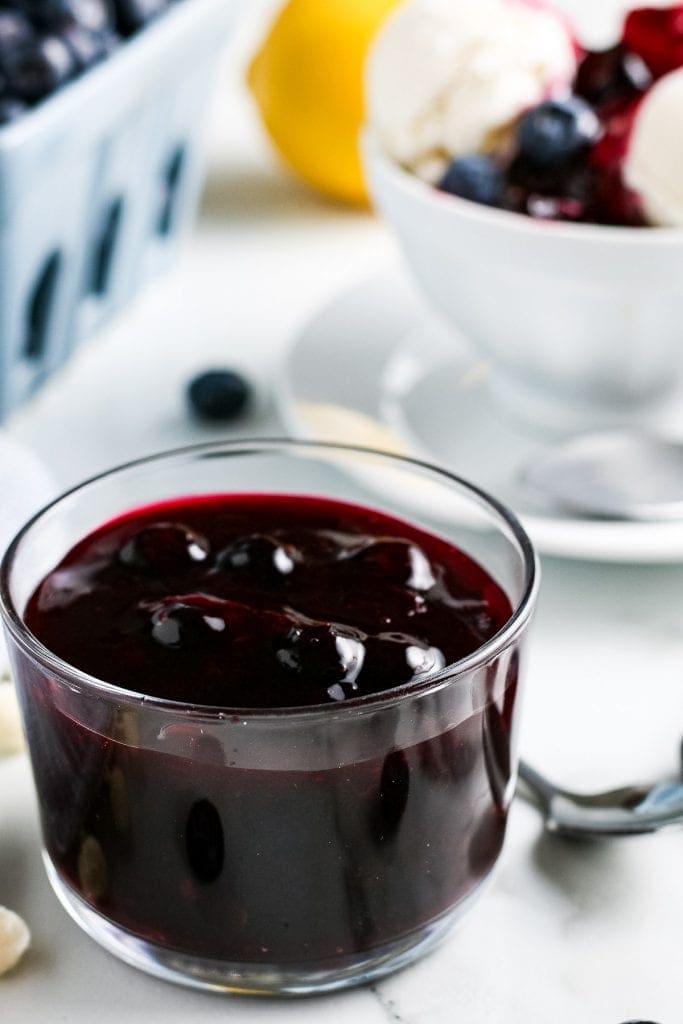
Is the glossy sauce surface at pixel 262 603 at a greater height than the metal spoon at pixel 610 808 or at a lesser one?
greater

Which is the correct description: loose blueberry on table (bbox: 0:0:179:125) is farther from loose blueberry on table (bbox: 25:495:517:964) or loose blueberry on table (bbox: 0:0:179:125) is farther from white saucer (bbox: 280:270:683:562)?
loose blueberry on table (bbox: 25:495:517:964)

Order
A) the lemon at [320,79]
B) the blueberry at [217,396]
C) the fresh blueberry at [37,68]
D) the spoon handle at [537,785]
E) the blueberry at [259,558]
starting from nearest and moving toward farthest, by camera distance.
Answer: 1. the blueberry at [259,558]
2. the spoon handle at [537,785]
3. the fresh blueberry at [37,68]
4. the blueberry at [217,396]
5. the lemon at [320,79]

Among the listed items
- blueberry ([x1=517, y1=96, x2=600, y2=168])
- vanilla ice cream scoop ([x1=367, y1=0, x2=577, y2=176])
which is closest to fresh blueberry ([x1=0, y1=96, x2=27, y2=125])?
vanilla ice cream scoop ([x1=367, y1=0, x2=577, y2=176])

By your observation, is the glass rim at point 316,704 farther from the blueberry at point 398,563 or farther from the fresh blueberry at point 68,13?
the fresh blueberry at point 68,13

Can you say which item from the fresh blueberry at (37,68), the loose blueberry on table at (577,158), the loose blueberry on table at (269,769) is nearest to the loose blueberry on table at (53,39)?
the fresh blueberry at (37,68)

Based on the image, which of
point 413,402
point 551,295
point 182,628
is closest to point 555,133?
point 551,295

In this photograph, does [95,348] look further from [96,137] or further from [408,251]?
[408,251]

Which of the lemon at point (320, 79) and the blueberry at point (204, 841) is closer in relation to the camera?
the blueberry at point (204, 841)
